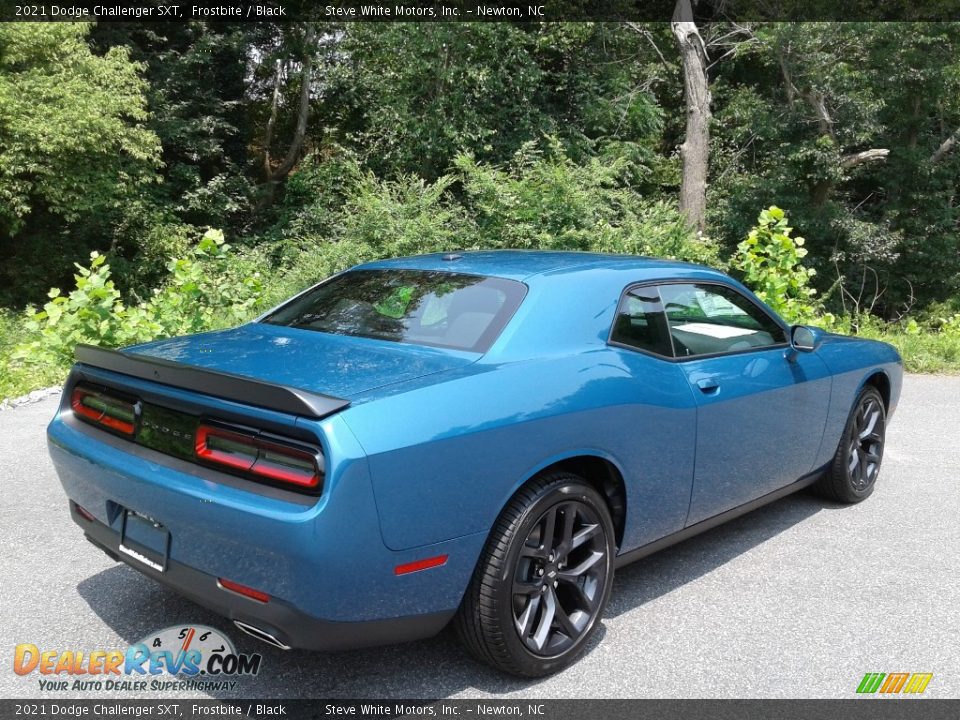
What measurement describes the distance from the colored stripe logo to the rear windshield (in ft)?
5.97

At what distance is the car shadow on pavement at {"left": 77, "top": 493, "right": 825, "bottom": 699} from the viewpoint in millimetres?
→ 2850

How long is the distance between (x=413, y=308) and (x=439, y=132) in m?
17.2

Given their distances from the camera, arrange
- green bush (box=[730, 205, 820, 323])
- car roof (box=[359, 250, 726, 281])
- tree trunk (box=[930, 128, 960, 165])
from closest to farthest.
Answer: car roof (box=[359, 250, 726, 281])
green bush (box=[730, 205, 820, 323])
tree trunk (box=[930, 128, 960, 165])

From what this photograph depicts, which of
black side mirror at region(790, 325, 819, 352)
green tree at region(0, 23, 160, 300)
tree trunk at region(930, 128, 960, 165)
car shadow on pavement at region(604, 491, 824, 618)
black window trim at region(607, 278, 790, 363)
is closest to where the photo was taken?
black window trim at region(607, 278, 790, 363)

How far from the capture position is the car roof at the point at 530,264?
3570 mm

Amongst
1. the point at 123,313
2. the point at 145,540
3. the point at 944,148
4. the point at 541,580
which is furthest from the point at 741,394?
the point at 944,148

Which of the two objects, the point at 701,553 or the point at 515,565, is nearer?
the point at 515,565

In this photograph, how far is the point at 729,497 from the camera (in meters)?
3.84

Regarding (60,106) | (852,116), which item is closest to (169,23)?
(60,106)

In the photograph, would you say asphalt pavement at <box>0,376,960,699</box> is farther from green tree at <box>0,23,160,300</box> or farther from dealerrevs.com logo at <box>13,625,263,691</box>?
green tree at <box>0,23,160,300</box>

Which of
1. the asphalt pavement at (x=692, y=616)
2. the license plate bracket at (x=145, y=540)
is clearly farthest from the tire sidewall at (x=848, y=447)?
the license plate bracket at (x=145, y=540)

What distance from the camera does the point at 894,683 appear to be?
9.77 feet

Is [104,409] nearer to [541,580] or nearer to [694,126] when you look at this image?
[541,580]

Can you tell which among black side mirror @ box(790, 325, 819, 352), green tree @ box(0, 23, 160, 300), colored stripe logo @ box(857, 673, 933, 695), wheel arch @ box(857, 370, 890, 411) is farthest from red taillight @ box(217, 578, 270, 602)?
green tree @ box(0, 23, 160, 300)
